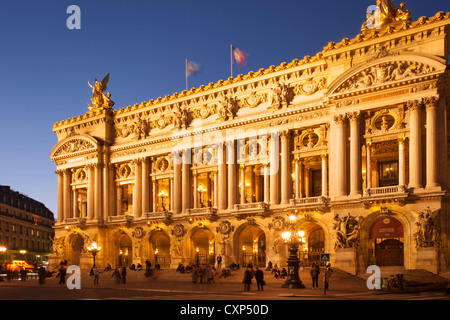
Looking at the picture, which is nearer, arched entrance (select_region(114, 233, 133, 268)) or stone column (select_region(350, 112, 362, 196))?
stone column (select_region(350, 112, 362, 196))

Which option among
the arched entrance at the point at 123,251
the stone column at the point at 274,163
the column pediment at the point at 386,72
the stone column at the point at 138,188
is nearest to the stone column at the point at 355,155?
the column pediment at the point at 386,72

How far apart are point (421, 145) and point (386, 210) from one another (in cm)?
Answer: 557

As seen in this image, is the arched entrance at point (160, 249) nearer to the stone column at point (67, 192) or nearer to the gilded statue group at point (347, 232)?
the stone column at point (67, 192)

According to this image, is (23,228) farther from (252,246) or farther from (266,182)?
(266,182)

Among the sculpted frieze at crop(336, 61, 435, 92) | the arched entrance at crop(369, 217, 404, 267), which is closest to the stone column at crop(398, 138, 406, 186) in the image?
the arched entrance at crop(369, 217, 404, 267)

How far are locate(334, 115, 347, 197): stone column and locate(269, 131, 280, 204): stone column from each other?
247 inches

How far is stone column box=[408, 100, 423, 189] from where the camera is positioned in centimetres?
4150

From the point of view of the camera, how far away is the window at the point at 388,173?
1879 inches

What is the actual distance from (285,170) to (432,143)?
13.1 m

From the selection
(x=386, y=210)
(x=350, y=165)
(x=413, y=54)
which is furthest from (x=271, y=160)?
(x=413, y=54)

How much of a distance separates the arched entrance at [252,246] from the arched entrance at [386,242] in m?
11.7

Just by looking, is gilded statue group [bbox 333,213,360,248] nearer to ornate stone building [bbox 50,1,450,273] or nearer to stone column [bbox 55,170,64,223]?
ornate stone building [bbox 50,1,450,273]
